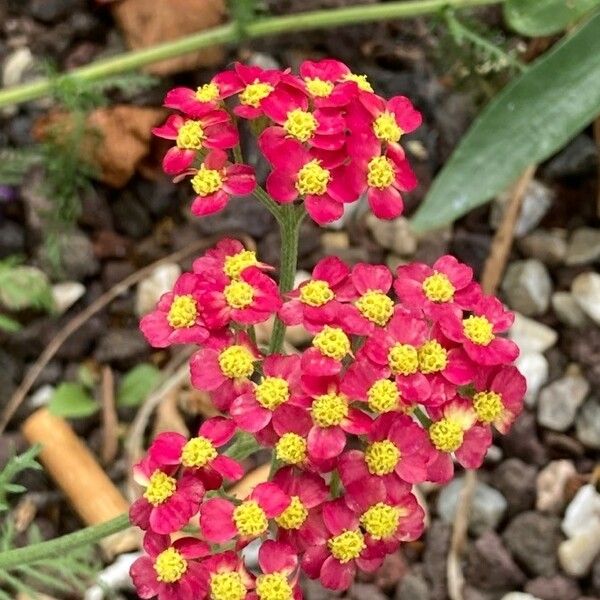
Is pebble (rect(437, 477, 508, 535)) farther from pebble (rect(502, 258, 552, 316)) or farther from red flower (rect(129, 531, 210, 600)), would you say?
red flower (rect(129, 531, 210, 600))

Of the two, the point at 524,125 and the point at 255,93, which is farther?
the point at 524,125

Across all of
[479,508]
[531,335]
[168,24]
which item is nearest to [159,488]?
[479,508]

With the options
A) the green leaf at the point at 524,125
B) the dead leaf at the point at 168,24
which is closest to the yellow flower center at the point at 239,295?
the green leaf at the point at 524,125

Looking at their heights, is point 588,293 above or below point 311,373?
below

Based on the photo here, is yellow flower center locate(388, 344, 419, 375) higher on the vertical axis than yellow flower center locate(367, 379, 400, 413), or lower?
higher

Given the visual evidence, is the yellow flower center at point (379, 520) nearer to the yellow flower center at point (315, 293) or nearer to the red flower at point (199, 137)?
the yellow flower center at point (315, 293)

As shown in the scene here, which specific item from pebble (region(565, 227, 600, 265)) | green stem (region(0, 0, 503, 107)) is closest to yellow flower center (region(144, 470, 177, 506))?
green stem (region(0, 0, 503, 107))

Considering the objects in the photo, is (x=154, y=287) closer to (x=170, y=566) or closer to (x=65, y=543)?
(x=65, y=543)
